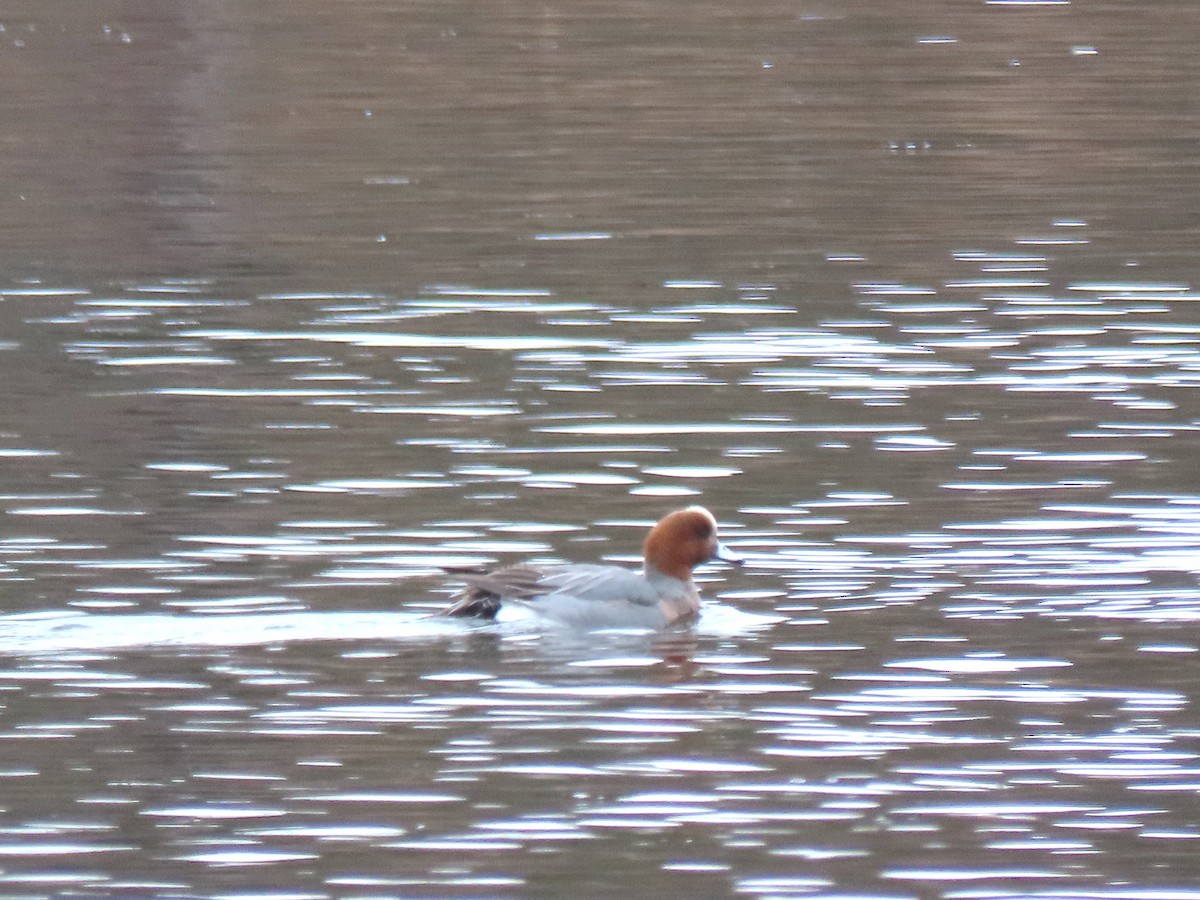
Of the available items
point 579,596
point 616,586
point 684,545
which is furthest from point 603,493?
point 579,596

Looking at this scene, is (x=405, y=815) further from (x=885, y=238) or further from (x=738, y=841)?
(x=885, y=238)

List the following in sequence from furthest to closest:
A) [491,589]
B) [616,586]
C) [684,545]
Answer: [684,545] < [616,586] < [491,589]

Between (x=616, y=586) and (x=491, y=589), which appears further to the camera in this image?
(x=616, y=586)

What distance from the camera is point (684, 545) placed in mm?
12391

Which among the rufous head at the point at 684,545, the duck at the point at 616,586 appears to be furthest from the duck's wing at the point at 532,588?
the rufous head at the point at 684,545

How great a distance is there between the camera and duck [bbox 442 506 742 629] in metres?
11.7

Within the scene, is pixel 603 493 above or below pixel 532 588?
above

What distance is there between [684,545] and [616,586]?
1.87ft

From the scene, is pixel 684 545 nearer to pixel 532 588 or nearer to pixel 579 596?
pixel 579 596

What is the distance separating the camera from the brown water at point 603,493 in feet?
30.0

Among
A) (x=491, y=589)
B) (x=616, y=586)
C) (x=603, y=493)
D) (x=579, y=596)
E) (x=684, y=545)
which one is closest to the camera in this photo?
(x=491, y=589)

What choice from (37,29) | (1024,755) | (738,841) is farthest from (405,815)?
(37,29)

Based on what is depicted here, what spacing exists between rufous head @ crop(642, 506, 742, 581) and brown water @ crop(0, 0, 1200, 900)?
0.86ft

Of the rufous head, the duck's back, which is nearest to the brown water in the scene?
the duck's back
